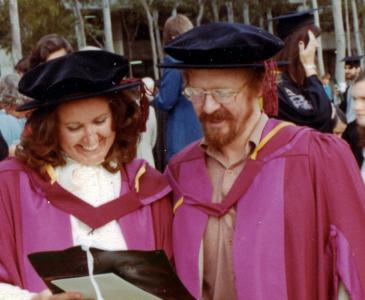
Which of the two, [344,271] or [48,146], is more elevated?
[48,146]

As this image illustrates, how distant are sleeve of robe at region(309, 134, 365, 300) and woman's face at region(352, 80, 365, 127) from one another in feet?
5.85

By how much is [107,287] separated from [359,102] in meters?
2.50

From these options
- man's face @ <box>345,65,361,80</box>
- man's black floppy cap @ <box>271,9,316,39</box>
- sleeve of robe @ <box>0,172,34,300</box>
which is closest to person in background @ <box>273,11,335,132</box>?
man's black floppy cap @ <box>271,9,316,39</box>

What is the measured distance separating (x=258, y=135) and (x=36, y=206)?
0.91 meters

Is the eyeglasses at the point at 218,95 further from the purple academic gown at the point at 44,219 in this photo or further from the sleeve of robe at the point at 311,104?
the sleeve of robe at the point at 311,104

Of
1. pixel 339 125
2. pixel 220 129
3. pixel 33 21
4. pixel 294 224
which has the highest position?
pixel 33 21

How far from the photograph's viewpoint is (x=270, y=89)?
3.36 m

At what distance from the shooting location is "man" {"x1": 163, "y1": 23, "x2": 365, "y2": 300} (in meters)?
3.17

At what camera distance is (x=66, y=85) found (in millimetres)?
3266

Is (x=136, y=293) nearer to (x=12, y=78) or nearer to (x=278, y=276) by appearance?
(x=278, y=276)

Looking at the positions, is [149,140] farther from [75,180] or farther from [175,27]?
[75,180]

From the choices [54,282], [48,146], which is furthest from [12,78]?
[54,282]

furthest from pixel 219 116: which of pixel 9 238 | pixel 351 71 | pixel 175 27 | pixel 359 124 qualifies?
pixel 351 71

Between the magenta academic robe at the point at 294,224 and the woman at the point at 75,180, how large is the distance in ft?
0.91
